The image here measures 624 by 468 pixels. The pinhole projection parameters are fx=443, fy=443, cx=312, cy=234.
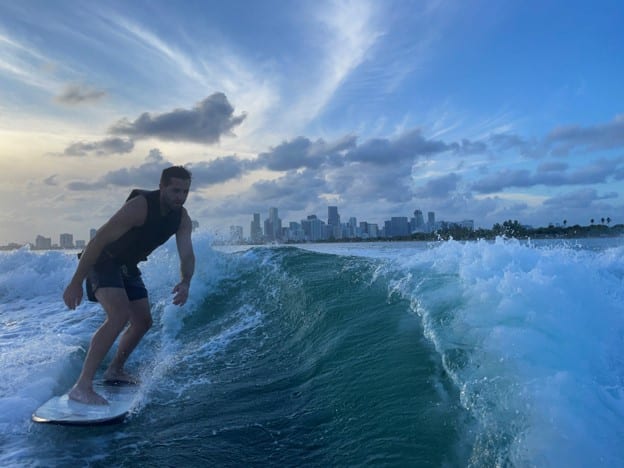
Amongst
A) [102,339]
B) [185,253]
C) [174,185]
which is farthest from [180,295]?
[174,185]

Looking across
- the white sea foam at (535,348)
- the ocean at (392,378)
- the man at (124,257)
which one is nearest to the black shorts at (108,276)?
the man at (124,257)

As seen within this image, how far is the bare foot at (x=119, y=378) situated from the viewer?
5344 millimetres

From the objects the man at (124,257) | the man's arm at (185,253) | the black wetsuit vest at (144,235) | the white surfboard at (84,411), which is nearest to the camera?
the white surfboard at (84,411)

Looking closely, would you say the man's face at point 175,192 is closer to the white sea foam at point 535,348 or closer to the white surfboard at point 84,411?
the white surfboard at point 84,411

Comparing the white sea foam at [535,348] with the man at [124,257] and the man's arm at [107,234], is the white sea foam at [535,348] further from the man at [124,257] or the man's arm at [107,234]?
the man's arm at [107,234]

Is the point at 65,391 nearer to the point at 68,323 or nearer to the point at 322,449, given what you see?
the point at 322,449

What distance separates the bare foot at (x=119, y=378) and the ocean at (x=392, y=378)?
20 centimetres

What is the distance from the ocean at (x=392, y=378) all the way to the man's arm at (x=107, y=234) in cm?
140

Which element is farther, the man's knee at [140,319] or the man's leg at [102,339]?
the man's knee at [140,319]

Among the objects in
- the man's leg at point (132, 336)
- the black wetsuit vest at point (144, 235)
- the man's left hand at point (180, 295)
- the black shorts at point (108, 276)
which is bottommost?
the man's leg at point (132, 336)

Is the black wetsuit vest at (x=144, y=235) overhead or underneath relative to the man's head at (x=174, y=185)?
underneath

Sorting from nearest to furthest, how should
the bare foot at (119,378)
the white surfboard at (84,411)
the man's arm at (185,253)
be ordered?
the white surfboard at (84,411) < the man's arm at (185,253) < the bare foot at (119,378)

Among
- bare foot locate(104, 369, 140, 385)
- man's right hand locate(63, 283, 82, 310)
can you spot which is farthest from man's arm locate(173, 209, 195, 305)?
bare foot locate(104, 369, 140, 385)

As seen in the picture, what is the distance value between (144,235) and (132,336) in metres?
1.36
